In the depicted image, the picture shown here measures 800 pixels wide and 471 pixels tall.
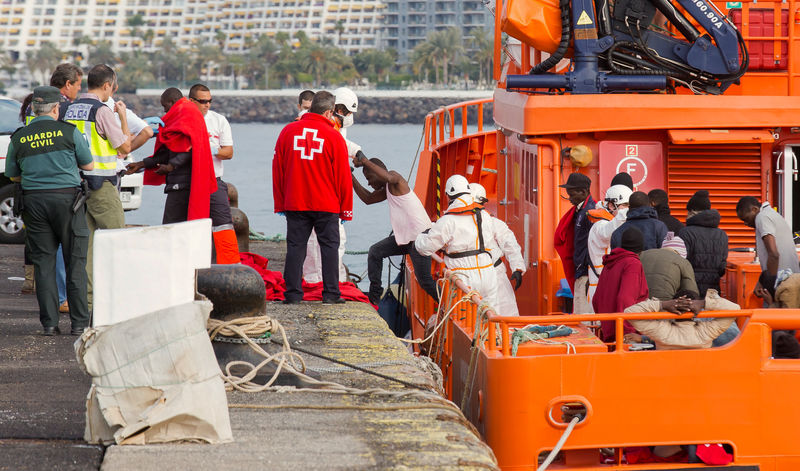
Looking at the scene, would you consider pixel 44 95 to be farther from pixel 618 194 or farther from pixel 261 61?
pixel 261 61

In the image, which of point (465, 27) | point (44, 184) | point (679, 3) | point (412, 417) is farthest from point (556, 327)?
point (465, 27)

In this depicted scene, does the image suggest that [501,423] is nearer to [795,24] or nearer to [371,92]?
[795,24]

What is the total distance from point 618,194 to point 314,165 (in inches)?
93.7

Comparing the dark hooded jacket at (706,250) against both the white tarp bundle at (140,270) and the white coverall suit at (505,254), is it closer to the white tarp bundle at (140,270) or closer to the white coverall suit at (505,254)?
the white coverall suit at (505,254)

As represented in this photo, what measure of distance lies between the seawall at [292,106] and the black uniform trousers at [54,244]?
120 meters

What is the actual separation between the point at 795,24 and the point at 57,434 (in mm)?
6755

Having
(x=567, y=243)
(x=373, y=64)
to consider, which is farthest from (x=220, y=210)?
(x=373, y=64)

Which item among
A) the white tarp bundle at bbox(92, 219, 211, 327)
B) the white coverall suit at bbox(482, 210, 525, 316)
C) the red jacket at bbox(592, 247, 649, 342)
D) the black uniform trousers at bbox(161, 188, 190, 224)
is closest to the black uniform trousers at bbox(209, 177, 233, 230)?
the black uniform trousers at bbox(161, 188, 190, 224)

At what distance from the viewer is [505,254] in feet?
29.4

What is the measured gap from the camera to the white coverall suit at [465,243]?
8.71m

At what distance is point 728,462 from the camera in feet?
22.1

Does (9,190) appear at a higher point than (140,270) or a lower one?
higher

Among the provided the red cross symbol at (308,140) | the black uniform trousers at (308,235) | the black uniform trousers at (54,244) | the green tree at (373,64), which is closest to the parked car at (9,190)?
the black uniform trousers at (308,235)

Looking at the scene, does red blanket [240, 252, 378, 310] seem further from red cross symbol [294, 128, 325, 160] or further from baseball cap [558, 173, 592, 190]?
baseball cap [558, 173, 592, 190]
